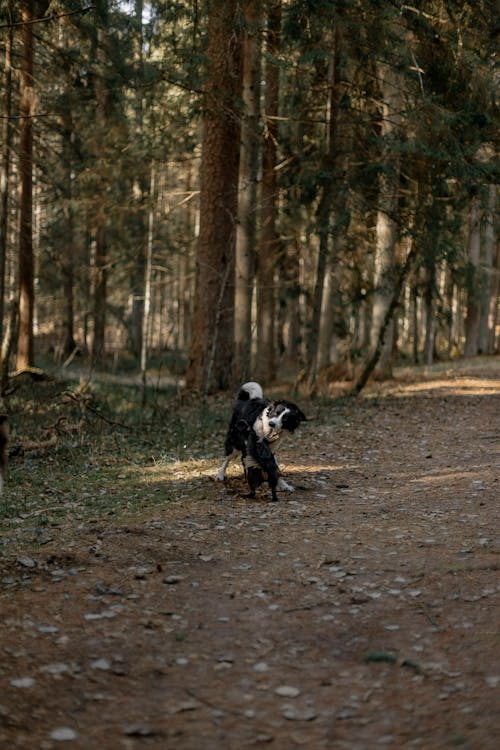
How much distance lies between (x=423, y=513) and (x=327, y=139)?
10.0m

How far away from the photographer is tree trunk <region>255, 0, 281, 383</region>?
61.9 ft

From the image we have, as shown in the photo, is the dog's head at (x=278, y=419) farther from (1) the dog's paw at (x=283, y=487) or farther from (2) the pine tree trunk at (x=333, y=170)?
(2) the pine tree trunk at (x=333, y=170)

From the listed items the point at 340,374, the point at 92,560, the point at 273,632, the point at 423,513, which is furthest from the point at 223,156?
the point at 273,632

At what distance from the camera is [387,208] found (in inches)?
693

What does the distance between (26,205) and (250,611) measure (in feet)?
52.4

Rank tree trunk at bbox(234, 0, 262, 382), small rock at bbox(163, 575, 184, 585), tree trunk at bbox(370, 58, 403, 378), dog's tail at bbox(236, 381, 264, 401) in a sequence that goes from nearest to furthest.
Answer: small rock at bbox(163, 575, 184, 585), dog's tail at bbox(236, 381, 264, 401), tree trunk at bbox(370, 58, 403, 378), tree trunk at bbox(234, 0, 262, 382)

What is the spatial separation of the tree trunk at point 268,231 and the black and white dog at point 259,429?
9.31 meters

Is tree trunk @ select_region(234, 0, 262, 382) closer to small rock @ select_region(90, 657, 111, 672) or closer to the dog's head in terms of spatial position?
the dog's head

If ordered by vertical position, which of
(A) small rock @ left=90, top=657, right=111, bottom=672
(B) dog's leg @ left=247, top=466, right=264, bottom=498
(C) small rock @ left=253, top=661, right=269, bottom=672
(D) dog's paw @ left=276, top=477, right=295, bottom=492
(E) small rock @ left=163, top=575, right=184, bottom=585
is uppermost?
(B) dog's leg @ left=247, top=466, right=264, bottom=498

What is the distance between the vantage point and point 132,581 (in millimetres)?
6441

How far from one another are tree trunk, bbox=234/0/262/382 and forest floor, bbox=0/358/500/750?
7.44 m

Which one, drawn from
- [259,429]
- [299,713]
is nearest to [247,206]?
[259,429]

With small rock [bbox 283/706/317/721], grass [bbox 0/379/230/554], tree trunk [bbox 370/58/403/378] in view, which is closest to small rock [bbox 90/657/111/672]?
small rock [bbox 283/706/317/721]

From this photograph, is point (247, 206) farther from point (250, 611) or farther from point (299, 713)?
point (299, 713)
